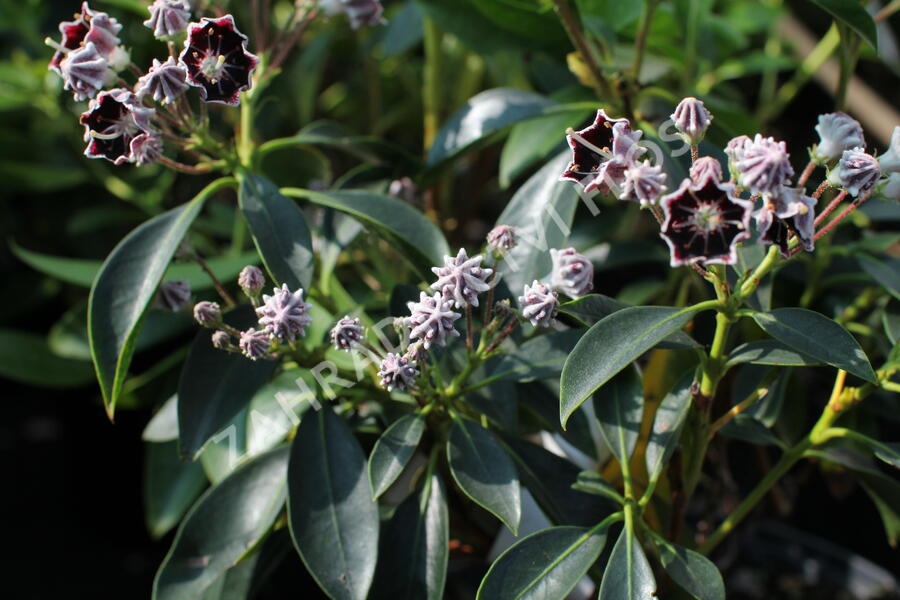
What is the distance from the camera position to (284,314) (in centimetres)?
58

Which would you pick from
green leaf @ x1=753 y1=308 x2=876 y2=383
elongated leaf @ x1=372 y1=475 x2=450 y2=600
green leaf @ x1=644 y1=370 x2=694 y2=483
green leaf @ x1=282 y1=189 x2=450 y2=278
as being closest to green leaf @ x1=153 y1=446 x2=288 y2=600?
elongated leaf @ x1=372 y1=475 x2=450 y2=600

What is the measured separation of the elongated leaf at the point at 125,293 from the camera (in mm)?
619

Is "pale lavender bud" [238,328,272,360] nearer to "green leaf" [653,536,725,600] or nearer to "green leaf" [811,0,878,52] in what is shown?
"green leaf" [653,536,725,600]

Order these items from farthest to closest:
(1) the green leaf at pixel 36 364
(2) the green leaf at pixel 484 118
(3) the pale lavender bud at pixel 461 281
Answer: (1) the green leaf at pixel 36 364 < (2) the green leaf at pixel 484 118 < (3) the pale lavender bud at pixel 461 281

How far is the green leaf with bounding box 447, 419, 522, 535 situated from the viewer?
24.1 inches

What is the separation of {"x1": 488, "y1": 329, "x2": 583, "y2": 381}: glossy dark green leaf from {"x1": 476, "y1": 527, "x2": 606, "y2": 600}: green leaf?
120 millimetres

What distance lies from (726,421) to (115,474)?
1.16m

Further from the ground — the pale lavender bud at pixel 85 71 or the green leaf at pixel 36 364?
the pale lavender bud at pixel 85 71

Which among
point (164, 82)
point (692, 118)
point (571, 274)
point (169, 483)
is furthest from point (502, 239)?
point (169, 483)

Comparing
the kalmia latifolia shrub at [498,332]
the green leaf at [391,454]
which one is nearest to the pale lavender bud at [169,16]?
the kalmia latifolia shrub at [498,332]

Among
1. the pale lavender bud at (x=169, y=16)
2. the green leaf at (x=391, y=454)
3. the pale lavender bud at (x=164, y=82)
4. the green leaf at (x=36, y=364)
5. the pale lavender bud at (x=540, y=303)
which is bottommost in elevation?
the green leaf at (x=36, y=364)

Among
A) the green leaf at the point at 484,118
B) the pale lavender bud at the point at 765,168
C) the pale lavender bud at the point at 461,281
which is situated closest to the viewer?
the pale lavender bud at the point at 765,168

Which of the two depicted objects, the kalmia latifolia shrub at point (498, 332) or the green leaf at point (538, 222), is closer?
the kalmia latifolia shrub at point (498, 332)

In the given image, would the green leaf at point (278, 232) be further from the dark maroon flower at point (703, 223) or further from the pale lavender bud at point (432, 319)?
the dark maroon flower at point (703, 223)
